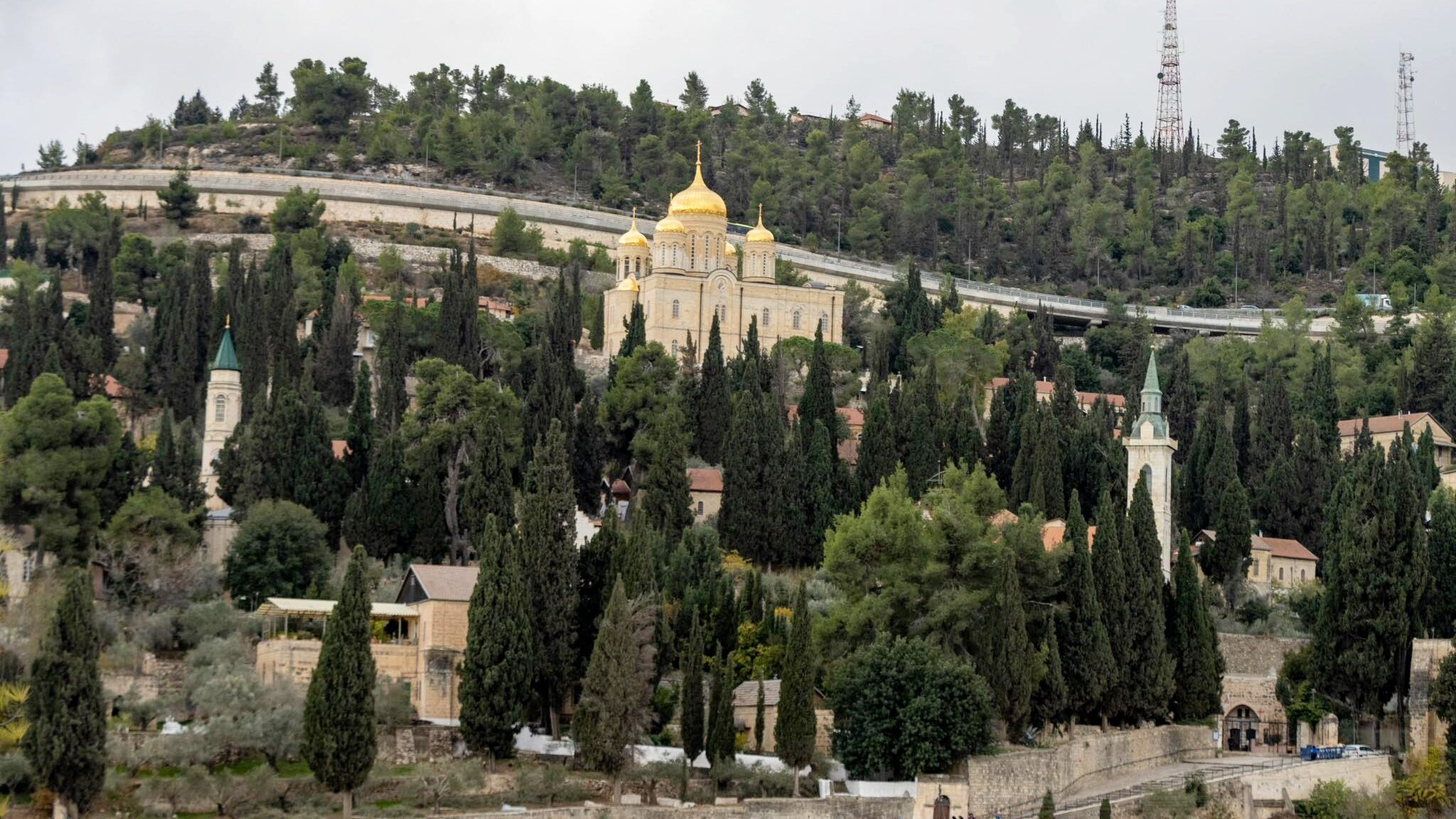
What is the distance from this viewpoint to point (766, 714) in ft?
130

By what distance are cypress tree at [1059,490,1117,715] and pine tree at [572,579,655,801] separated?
357 inches

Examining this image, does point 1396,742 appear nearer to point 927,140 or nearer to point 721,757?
point 721,757

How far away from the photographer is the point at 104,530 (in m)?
42.4

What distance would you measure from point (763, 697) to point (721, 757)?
9.31 ft

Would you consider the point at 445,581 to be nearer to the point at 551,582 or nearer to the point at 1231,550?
the point at 551,582

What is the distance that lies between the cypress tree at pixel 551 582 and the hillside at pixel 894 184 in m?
54.8

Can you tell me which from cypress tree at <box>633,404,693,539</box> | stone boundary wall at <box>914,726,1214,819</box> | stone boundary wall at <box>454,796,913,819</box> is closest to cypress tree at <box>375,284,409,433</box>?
cypress tree at <box>633,404,693,539</box>

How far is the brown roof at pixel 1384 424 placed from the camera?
66.7 meters

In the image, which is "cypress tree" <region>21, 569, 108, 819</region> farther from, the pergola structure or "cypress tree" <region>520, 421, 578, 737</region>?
"cypress tree" <region>520, 421, 578, 737</region>

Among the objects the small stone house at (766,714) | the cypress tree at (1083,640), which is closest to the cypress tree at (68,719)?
the small stone house at (766,714)

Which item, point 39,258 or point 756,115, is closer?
point 39,258

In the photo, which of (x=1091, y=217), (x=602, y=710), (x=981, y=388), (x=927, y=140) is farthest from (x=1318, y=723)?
(x=927, y=140)

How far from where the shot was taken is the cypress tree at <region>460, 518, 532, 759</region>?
36125 millimetres

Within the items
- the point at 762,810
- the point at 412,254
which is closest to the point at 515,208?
the point at 412,254
